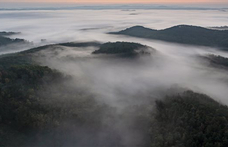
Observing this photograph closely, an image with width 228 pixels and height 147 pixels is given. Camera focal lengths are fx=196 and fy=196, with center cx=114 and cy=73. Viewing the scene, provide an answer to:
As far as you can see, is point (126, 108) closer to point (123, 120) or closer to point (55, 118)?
point (123, 120)

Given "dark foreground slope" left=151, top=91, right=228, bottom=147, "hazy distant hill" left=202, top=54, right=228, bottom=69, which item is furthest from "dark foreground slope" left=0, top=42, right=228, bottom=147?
"hazy distant hill" left=202, top=54, right=228, bottom=69

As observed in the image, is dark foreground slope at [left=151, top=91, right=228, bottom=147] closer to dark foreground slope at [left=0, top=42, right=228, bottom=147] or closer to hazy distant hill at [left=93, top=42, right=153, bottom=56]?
dark foreground slope at [left=0, top=42, right=228, bottom=147]

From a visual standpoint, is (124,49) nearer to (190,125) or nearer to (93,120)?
(93,120)

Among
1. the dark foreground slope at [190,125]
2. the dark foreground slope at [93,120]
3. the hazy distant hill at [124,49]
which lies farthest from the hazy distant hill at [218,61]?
the dark foreground slope at [190,125]

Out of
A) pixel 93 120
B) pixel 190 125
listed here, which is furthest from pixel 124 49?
pixel 190 125

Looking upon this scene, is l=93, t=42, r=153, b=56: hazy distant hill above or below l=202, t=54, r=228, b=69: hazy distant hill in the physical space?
above

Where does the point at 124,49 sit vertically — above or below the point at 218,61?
above

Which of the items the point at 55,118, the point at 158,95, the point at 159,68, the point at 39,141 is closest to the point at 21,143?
the point at 39,141

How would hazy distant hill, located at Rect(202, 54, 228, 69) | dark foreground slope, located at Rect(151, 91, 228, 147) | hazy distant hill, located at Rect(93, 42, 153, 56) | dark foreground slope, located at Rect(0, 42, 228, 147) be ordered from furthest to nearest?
hazy distant hill, located at Rect(93, 42, 153, 56)
hazy distant hill, located at Rect(202, 54, 228, 69)
dark foreground slope, located at Rect(0, 42, 228, 147)
dark foreground slope, located at Rect(151, 91, 228, 147)

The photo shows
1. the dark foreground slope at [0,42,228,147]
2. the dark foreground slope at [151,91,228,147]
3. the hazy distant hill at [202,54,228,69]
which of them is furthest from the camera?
the hazy distant hill at [202,54,228,69]
